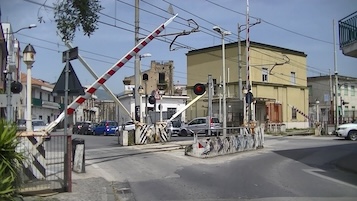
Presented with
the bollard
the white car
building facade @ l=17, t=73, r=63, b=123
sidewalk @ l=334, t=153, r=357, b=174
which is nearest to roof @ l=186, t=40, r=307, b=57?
the white car

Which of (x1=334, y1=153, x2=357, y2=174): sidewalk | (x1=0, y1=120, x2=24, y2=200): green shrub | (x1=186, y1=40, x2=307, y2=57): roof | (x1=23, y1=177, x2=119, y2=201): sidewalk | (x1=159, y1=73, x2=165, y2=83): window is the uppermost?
(x1=186, y1=40, x2=307, y2=57): roof

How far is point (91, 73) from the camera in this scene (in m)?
19.5

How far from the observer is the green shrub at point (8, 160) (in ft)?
21.7

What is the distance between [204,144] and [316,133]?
21.9 metres

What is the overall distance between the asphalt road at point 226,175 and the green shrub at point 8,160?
308 cm

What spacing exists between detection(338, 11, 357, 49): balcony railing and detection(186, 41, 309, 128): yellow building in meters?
26.2

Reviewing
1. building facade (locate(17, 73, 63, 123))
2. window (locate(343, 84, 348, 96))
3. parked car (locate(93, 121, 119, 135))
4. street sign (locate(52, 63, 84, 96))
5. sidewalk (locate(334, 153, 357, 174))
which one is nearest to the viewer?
street sign (locate(52, 63, 84, 96))

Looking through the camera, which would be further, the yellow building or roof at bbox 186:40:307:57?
roof at bbox 186:40:307:57

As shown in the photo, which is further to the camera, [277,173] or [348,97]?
[348,97]

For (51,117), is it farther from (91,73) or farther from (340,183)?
(340,183)

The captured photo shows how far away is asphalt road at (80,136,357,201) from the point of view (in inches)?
374

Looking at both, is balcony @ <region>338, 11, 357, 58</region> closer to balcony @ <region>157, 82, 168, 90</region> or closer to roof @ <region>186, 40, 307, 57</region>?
roof @ <region>186, 40, 307, 57</region>

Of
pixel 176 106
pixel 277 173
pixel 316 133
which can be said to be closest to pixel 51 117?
pixel 176 106

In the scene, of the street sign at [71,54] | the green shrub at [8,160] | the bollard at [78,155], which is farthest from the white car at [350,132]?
the green shrub at [8,160]
